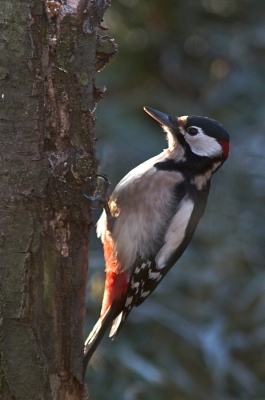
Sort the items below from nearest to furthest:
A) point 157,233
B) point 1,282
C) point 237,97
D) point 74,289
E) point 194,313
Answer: point 1,282 → point 74,289 → point 157,233 → point 194,313 → point 237,97

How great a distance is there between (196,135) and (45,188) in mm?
1264

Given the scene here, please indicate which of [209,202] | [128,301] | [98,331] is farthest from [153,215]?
[209,202]

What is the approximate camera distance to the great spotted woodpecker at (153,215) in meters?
2.90

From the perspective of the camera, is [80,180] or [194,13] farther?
[194,13]

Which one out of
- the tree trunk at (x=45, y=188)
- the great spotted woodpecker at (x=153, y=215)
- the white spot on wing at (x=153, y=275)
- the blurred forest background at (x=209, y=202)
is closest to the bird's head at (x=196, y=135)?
the great spotted woodpecker at (x=153, y=215)

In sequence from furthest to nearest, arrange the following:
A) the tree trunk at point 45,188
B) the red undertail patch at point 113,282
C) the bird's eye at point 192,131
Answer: the bird's eye at point 192,131
the red undertail patch at point 113,282
the tree trunk at point 45,188

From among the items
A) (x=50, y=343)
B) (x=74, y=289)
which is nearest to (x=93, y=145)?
(x=74, y=289)

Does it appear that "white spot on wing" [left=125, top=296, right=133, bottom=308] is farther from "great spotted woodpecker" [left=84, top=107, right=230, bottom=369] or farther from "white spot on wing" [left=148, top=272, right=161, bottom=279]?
"white spot on wing" [left=148, top=272, right=161, bottom=279]

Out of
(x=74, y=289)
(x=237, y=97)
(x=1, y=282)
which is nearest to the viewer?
(x=1, y=282)

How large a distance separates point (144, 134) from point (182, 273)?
971mm

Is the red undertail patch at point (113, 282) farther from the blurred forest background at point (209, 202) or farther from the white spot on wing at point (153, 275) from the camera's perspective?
the blurred forest background at point (209, 202)

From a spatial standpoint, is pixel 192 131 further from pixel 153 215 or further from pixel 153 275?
pixel 153 275

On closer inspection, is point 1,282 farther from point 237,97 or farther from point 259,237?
point 237,97

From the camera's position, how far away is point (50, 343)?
6.22ft
